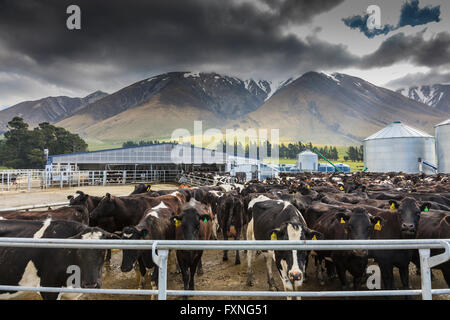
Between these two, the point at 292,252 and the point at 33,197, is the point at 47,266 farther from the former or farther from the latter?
the point at 33,197

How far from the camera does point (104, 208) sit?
7.52 meters

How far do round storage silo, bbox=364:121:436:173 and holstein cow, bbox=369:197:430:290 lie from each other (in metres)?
37.8

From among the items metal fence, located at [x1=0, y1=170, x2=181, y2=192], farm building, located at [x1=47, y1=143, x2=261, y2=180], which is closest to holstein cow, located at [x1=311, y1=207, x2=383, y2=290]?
metal fence, located at [x1=0, y1=170, x2=181, y2=192]

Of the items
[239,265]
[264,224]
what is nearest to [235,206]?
[239,265]

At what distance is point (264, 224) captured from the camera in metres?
5.73

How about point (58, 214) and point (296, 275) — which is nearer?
point (296, 275)

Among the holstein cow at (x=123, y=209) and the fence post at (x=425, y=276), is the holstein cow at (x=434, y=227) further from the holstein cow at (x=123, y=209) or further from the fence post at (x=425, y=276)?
the holstein cow at (x=123, y=209)

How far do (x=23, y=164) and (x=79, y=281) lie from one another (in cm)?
8195

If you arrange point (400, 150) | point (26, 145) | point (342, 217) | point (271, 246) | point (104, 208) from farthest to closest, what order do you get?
1. point (26, 145)
2. point (400, 150)
3. point (104, 208)
4. point (342, 217)
5. point (271, 246)

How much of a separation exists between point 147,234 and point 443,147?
40.5 m

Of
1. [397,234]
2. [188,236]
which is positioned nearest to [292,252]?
[188,236]

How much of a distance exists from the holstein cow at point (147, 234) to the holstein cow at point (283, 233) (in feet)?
6.60

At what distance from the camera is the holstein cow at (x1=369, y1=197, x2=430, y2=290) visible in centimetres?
483
